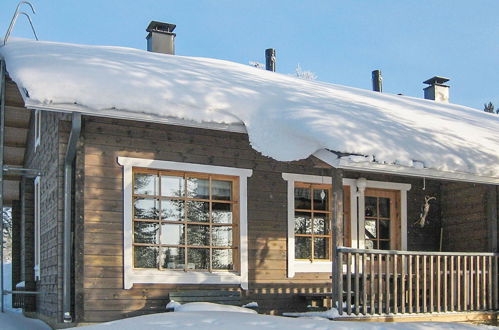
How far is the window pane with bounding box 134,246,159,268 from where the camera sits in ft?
29.5

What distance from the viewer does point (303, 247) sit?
10578 millimetres

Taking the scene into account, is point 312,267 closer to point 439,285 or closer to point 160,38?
point 439,285

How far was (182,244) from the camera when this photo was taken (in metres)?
9.40

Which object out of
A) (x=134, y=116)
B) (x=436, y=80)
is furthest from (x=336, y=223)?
(x=436, y=80)

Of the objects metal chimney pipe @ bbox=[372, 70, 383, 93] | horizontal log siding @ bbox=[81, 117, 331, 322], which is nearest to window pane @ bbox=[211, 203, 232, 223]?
horizontal log siding @ bbox=[81, 117, 331, 322]

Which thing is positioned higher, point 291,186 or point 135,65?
point 135,65

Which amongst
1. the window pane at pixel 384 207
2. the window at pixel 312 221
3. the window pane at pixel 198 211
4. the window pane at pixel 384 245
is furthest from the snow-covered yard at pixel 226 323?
the window pane at pixel 384 207

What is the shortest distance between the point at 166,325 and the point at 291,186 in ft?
13.1

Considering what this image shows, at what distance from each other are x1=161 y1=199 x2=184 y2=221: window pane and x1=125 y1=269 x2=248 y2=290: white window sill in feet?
2.50

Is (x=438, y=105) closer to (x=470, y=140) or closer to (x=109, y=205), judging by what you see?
(x=470, y=140)

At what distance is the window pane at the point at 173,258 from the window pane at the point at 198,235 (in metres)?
0.20

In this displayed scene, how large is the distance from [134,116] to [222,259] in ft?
8.64

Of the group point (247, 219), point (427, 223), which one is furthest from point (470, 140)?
point (247, 219)

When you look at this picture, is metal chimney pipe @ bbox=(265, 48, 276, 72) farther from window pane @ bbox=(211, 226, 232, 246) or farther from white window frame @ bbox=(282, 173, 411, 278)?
window pane @ bbox=(211, 226, 232, 246)
